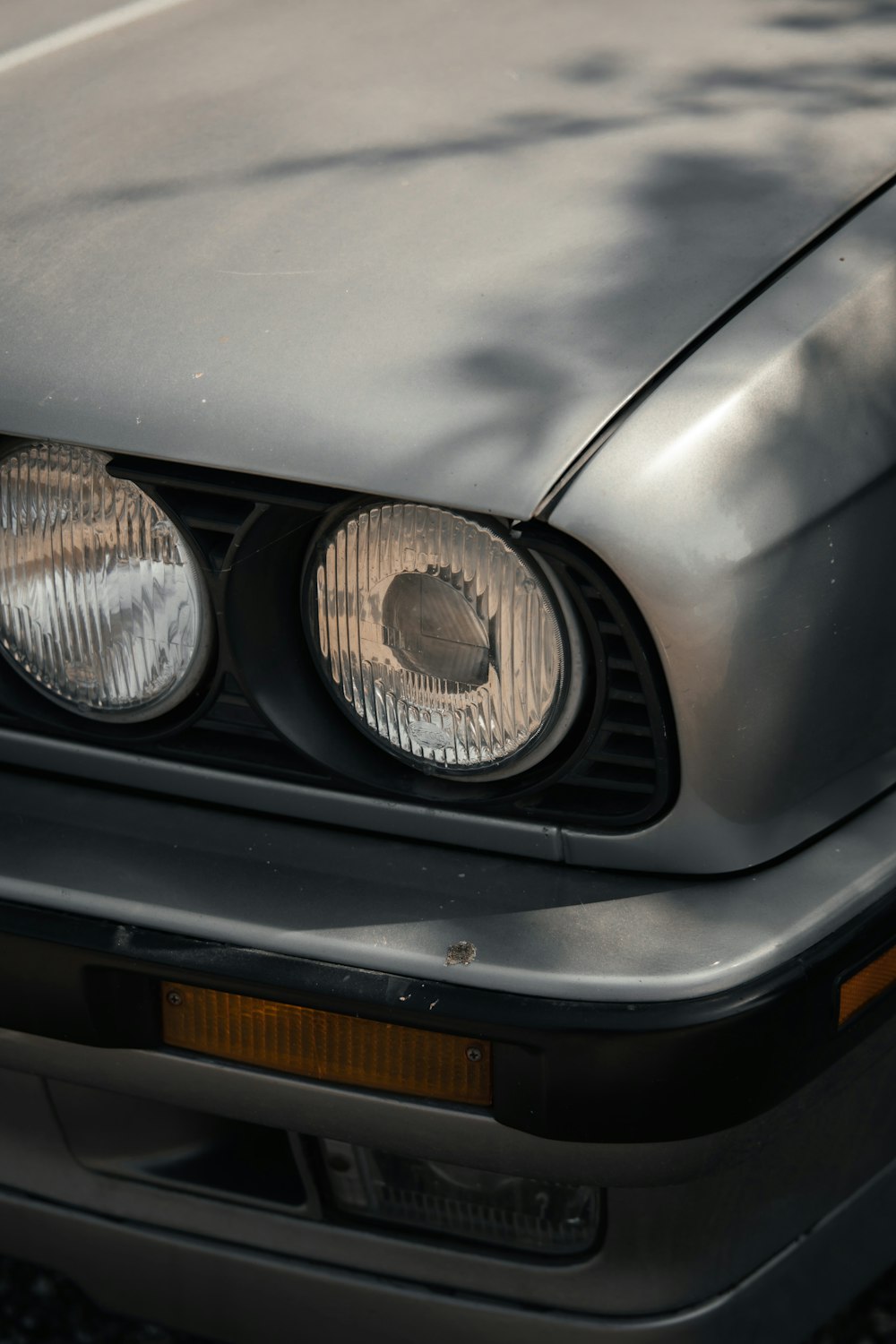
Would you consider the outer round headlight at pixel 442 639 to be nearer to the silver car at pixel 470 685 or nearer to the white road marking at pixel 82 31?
the silver car at pixel 470 685

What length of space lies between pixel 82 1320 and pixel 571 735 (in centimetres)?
129

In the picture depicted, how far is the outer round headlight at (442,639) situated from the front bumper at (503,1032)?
0.39 ft

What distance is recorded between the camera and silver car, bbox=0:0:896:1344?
1272 mm

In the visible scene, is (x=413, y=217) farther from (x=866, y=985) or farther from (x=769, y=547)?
(x=866, y=985)

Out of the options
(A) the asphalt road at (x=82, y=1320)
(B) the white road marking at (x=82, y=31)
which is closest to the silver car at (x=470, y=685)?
(B) the white road marking at (x=82, y=31)

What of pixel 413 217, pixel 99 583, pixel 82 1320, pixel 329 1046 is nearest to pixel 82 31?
pixel 413 217

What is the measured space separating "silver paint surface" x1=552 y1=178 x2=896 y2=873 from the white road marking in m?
1.06

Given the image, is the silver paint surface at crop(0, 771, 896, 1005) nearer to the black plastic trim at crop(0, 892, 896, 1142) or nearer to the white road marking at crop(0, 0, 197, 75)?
the black plastic trim at crop(0, 892, 896, 1142)

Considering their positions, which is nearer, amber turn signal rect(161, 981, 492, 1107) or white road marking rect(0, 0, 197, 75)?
amber turn signal rect(161, 981, 492, 1107)

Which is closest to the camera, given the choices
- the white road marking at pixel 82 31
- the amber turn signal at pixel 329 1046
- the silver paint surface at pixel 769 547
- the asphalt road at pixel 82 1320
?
the silver paint surface at pixel 769 547

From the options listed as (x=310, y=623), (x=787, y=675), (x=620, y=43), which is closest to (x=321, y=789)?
(x=310, y=623)

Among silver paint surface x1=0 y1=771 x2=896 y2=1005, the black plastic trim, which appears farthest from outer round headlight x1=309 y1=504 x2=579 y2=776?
the black plastic trim

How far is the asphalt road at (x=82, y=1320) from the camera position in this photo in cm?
202

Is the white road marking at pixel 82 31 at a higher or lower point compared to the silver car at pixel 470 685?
higher
